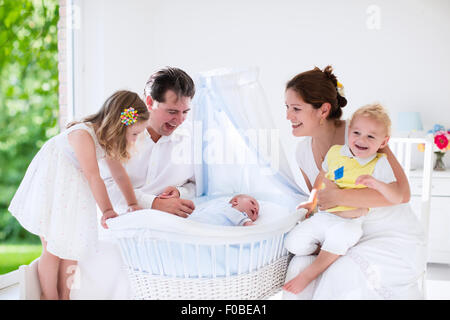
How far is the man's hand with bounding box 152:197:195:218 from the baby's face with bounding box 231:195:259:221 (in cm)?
19

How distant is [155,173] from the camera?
68.7 inches

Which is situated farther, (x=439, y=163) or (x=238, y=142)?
(x=439, y=163)

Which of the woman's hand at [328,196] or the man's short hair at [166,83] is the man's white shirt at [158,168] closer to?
the man's short hair at [166,83]

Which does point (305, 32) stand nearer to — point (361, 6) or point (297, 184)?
point (361, 6)

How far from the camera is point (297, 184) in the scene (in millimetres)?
1714

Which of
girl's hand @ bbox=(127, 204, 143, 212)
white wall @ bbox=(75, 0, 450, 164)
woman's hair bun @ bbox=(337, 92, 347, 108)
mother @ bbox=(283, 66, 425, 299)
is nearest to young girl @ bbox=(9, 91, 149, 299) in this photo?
girl's hand @ bbox=(127, 204, 143, 212)

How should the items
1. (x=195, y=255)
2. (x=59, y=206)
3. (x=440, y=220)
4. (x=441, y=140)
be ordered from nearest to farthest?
(x=195, y=255) < (x=59, y=206) < (x=441, y=140) < (x=440, y=220)

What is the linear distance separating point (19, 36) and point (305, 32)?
4.13 ft

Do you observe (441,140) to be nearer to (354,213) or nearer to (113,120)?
(354,213)

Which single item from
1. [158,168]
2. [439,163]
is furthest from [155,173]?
[439,163]

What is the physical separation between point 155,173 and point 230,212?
1.24 feet

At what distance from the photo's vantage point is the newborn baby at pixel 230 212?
1.52 metres

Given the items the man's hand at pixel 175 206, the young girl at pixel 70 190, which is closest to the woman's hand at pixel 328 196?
the man's hand at pixel 175 206

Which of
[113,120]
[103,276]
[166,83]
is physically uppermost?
[166,83]
